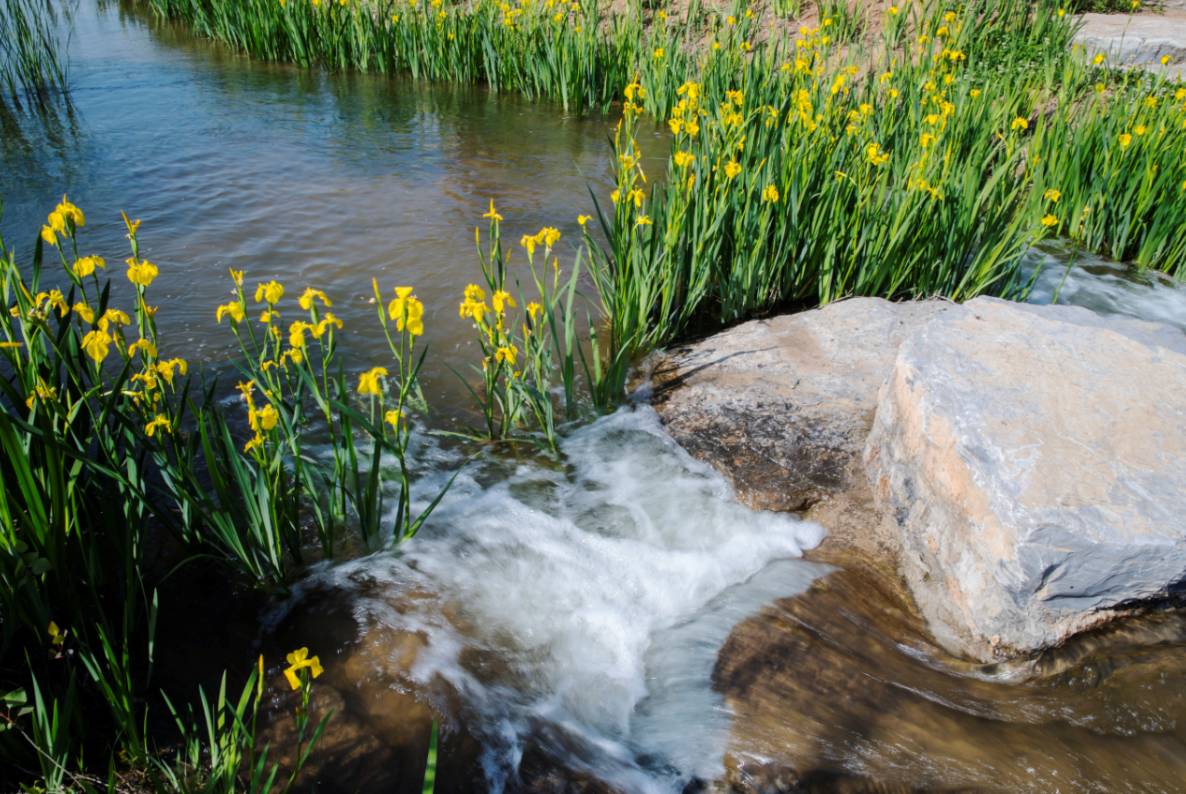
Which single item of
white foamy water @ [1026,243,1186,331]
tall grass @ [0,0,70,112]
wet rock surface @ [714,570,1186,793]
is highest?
tall grass @ [0,0,70,112]

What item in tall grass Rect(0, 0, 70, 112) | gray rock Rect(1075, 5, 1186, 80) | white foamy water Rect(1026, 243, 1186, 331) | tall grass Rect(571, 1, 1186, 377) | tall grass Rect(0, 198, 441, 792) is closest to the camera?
tall grass Rect(0, 198, 441, 792)

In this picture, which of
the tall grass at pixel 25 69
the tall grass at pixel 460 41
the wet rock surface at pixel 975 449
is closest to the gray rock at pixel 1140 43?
the tall grass at pixel 460 41

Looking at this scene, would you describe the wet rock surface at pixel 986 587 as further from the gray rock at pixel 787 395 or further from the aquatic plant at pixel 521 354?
the aquatic plant at pixel 521 354

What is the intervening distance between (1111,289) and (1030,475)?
337 cm

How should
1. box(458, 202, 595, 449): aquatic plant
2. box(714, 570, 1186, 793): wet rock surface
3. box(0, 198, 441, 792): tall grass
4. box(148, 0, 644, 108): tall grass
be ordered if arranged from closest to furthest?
box(0, 198, 441, 792): tall grass < box(714, 570, 1186, 793): wet rock surface < box(458, 202, 595, 449): aquatic plant < box(148, 0, 644, 108): tall grass

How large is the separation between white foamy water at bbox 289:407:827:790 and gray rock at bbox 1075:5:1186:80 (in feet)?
21.7

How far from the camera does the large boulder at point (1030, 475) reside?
7.07 feet

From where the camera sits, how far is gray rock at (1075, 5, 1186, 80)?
711 cm

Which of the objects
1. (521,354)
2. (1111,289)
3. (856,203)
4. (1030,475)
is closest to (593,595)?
(1030,475)

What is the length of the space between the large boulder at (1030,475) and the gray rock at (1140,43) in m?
5.71

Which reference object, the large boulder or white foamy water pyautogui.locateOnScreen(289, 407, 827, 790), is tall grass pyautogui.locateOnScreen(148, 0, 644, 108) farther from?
the large boulder

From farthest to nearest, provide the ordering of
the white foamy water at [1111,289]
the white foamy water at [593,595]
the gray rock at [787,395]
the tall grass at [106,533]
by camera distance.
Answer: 1. the white foamy water at [1111,289]
2. the gray rock at [787,395]
3. the white foamy water at [593,595]
4. the tall grass at [106,533]

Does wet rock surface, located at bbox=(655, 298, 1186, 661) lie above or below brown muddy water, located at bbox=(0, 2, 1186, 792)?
above

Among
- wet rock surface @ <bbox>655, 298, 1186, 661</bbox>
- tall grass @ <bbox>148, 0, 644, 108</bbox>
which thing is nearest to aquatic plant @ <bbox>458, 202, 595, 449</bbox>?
wet rock surface @ <bbox>655, 298, 1186, 661</bbox>
